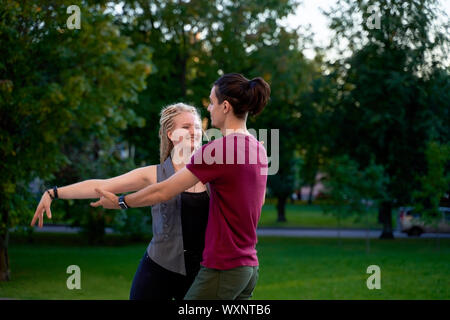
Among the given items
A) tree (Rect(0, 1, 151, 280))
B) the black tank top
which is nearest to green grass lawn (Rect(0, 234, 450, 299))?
tree (Rect(0, 1, 151, 280))

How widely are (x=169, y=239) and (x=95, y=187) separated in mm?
556

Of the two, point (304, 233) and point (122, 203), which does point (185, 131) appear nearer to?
point (122, 203)

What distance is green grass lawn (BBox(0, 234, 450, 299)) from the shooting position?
1364 cm

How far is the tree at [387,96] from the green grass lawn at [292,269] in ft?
10.8

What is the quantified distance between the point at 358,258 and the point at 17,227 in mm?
12654

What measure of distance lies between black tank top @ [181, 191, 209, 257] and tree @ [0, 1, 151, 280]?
28.5 ft

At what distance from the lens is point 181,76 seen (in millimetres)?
24625

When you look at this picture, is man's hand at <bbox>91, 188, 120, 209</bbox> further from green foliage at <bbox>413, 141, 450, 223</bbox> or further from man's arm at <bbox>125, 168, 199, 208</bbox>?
green foliage at <bbox>413, 141, 450, 223</bbox>

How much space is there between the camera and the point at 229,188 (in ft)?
9.27

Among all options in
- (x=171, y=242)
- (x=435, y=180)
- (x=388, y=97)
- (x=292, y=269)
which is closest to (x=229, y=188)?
(x=171, y=242)

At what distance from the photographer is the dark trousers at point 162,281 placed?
3.49 metres

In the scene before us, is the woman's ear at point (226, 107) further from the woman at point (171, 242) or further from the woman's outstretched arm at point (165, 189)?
the woman at point (171, 242)

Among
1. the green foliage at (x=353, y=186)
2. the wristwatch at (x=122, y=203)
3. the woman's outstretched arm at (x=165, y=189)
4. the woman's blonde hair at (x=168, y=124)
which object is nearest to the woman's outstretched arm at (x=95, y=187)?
the woman's blonde hair at (x=168, y=124)
